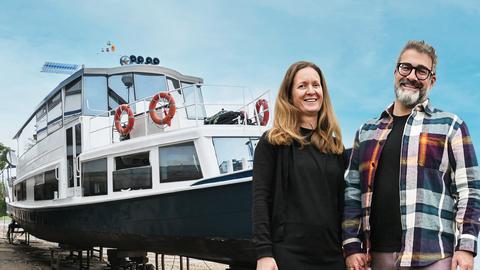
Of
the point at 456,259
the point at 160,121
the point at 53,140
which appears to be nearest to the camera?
the point at 456,259

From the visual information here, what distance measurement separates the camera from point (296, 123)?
101 inches

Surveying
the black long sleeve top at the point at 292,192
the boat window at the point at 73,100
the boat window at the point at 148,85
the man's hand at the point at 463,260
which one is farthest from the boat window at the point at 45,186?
the man's hand at the point at 463,260

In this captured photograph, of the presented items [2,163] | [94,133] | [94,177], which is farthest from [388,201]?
[2,163]

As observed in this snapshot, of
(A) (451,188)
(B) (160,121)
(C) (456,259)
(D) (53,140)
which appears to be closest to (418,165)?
(A) (451,188)

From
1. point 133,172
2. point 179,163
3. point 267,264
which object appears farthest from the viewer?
point 133,172

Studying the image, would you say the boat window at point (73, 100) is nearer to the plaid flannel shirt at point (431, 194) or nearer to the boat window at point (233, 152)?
the boat window at point (233, 152)

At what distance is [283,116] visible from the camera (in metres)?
2.55

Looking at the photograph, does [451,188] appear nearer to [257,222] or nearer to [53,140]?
[257,222]

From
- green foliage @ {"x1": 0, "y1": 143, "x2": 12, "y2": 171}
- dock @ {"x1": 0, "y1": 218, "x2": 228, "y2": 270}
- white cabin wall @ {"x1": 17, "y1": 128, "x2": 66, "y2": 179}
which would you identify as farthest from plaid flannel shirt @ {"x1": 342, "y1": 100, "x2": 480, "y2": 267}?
green foliage @ {"x1": 0, "y1": 143, "x2": 12, "y2": 171}

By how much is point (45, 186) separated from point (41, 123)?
6.96 ft

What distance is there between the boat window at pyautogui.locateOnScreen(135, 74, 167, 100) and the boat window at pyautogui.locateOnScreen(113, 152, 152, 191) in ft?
8.14

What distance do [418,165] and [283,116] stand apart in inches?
27.6

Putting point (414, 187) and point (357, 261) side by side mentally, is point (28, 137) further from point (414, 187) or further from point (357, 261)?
point (414, 187)

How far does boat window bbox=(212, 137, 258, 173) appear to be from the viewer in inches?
278
